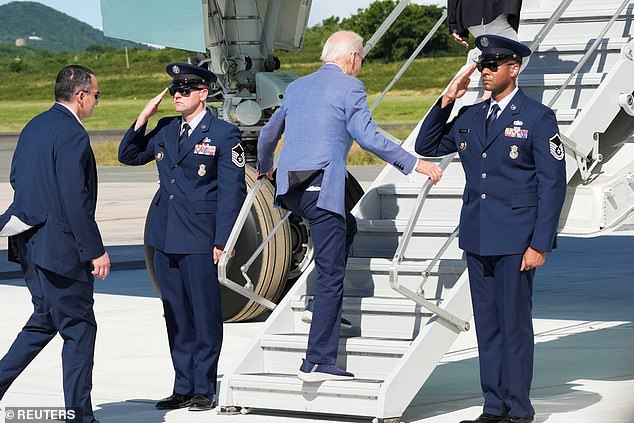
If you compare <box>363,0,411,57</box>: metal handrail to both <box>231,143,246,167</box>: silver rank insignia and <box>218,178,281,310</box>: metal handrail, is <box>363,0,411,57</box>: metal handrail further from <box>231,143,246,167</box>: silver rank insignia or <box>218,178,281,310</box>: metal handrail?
<box>218,178,281,310</box>: metal handrail

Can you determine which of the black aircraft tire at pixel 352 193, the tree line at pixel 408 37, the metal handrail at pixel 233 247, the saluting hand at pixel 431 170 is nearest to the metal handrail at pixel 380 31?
the metal handrail at pixel 233 247

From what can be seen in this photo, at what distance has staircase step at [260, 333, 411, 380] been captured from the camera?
280 inches

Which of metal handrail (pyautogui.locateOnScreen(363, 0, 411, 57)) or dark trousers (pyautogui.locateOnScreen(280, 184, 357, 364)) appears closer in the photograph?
dark trousers (pyautogui.locateOnScreen(280, 184, 357, 364))

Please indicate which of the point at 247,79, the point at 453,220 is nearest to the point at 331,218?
the point at 453,220

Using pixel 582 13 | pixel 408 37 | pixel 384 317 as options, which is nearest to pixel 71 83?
pixel 384 317

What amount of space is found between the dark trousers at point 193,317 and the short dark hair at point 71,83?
143cm

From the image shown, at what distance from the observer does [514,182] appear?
6660 millimetres

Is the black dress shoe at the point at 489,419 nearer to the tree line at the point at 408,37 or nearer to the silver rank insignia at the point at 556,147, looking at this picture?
the silver rank insignia at the point at 556,147

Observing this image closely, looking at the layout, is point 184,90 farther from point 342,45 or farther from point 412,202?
point 412,202

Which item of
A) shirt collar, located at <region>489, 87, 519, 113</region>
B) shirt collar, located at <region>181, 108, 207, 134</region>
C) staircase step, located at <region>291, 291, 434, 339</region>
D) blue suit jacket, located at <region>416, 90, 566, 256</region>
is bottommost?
staircase step, located at <region>291, 291, 434, 339</region>

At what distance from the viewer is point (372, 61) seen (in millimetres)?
77375

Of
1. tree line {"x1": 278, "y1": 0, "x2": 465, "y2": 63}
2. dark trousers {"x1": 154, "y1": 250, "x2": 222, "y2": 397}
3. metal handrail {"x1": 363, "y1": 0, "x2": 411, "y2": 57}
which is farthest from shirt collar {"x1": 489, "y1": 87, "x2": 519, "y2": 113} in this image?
tree line {"x1": 278, "y1": 0, "x2": 465, "y2": 63}

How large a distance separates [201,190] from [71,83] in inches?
52.4

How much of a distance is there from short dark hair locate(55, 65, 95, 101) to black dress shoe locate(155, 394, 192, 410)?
193cm
